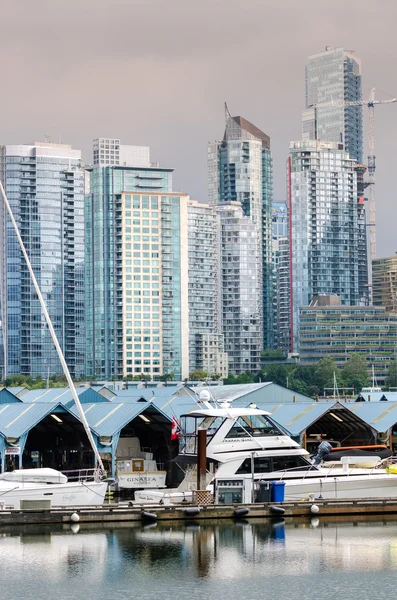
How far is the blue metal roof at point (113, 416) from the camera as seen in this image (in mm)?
65125

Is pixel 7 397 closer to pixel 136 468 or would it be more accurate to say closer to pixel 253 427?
pixel 136 468

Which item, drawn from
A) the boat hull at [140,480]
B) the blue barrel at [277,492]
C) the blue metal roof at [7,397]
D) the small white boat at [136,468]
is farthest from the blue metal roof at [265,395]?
the blue barrel at [277,492]

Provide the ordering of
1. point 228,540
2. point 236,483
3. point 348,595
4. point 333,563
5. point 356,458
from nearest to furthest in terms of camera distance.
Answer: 1. point 348,595
2. point 333,563
3. point 228,540
4. point 236,483
5. point 356,458

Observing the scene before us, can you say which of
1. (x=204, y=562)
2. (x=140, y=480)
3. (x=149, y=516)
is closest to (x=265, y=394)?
(x=140, y=480)

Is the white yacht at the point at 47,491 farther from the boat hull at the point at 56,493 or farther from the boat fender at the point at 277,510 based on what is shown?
the boat fender at the point at 277,510

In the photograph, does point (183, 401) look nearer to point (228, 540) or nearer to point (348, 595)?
point (228, 540)

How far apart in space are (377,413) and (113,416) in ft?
53.1

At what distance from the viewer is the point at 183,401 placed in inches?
2913

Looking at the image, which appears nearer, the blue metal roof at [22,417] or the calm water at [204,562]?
the calm water at [204,562]

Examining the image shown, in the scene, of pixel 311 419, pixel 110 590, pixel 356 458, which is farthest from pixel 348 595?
pixel 311 419

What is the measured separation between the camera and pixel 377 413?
241ft

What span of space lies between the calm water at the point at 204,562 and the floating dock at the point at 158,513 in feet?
2.37

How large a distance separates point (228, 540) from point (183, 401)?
30.1 meters

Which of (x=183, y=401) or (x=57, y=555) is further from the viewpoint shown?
(x=183, y=401)
